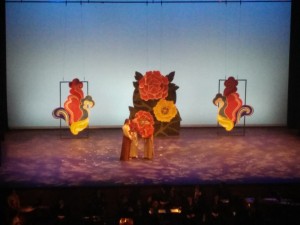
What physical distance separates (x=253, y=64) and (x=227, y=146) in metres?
2.34

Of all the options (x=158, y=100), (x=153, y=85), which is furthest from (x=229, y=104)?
(x=153, y=85)

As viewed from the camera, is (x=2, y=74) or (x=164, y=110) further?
(x=2, y=74)

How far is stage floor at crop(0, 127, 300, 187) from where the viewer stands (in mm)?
9352

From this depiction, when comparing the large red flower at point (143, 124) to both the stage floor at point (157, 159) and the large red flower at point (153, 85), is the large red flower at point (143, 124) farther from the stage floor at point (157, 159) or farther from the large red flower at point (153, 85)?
the large red flower at point (153, 85)

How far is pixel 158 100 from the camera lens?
12.0 m

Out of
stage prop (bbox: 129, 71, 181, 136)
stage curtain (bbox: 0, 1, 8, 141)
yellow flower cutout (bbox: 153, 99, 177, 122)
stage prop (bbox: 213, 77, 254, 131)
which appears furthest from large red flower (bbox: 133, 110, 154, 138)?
stage curtain (bbox: 0, 1, 8, 141)

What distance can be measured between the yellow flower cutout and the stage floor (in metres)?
0.52

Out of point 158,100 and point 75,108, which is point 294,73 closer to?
point 158,100

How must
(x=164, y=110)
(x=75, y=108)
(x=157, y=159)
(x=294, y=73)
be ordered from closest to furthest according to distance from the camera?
1. (x=157, y=159)
2. (x=75, y=108)
3. (x=164, y=110)
4. (x=294, y=73)

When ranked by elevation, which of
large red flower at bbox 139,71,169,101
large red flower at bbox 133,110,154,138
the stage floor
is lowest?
the stage floor

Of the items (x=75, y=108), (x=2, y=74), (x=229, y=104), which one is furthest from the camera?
(x=2, y=74)

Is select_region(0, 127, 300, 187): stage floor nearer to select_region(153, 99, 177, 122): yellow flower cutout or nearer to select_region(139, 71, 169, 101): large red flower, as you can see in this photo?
select_region(153, 99, 177, 122): yellow flower cutout

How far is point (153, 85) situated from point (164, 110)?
0.74m

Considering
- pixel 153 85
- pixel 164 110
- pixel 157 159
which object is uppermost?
pixel 153 85
